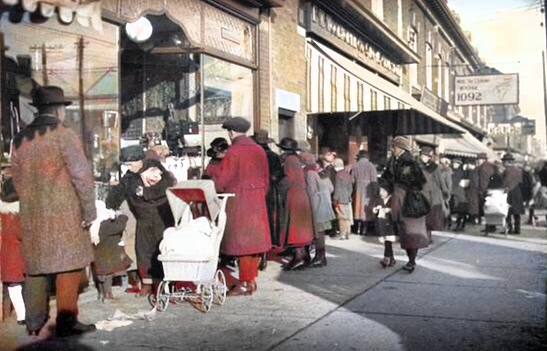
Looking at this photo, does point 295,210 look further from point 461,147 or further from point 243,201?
point 461,147

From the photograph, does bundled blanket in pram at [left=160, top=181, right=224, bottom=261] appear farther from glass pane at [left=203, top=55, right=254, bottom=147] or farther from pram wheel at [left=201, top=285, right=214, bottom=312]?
glass pane at [left=203, top=55, right=254, bottom=147]

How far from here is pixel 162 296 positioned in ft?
21.5

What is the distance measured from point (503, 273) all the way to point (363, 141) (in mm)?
9582

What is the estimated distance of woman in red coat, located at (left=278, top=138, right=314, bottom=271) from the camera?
9.21 metres

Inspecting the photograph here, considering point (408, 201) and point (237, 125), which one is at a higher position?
point (237, 125)

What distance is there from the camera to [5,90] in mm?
6723

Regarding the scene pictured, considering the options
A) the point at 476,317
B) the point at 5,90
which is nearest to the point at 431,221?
the point at 476,317

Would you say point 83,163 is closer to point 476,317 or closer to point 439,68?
point 476,317

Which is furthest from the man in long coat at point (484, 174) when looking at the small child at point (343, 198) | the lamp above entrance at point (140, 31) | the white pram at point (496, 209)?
the lamp above entrance at point (140, 31)

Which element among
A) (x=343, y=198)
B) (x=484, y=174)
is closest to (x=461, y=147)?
(x=484, y=174)

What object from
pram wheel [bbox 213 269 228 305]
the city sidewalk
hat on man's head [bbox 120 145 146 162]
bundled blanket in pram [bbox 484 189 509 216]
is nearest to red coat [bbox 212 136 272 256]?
pram wheel [bbox 213 269 228 305]

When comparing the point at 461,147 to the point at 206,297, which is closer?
the point at 206,297

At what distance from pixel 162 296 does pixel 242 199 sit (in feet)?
4.37

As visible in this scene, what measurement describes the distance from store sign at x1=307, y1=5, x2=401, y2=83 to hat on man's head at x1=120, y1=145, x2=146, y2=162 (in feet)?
19.0
